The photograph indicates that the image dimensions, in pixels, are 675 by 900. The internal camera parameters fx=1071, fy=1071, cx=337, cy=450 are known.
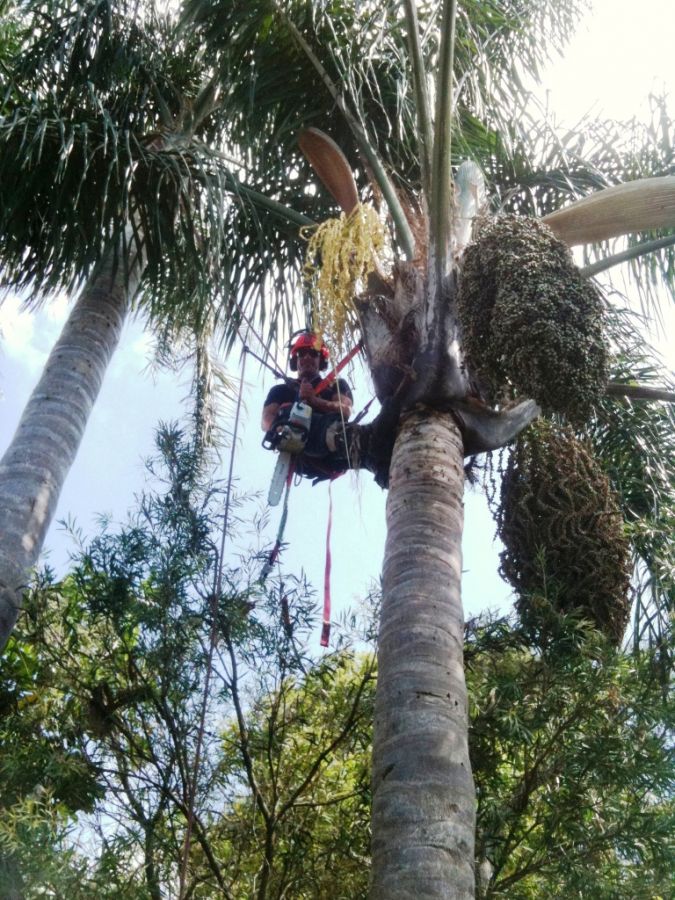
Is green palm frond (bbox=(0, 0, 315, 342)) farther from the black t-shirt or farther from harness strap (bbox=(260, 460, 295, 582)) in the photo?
harness strap (bbox=(260, 460, 295, 582))

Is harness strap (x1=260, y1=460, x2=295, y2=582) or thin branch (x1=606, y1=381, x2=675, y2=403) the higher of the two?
thin branch (x1=606, y1=381, x2=675, y2=403)

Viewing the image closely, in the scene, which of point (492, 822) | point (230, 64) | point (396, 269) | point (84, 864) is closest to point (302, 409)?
point (396, 269)

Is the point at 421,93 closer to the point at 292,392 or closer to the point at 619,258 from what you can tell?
the point at 619,258

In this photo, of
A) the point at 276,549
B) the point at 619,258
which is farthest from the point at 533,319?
the point at 276,549

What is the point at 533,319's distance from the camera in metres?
4.36

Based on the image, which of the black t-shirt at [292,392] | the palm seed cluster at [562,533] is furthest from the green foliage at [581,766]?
the black t-shirt at [292,392]

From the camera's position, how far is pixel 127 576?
515cm

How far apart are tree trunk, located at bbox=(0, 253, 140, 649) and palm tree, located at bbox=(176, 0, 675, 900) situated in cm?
98

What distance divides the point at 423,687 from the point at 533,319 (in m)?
1.54

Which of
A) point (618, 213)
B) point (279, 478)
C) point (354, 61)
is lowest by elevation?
point (279, 478)

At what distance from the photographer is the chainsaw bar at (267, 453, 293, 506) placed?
20.6 ft

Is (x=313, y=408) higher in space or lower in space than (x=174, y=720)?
higher

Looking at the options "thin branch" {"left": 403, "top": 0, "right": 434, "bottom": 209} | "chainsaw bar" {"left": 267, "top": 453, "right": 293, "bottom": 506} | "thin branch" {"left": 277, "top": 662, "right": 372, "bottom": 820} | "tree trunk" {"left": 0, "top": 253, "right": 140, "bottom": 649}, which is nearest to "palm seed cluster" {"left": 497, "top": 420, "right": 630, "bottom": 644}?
"thin branch" {"left": 277, "top": 662, "right": 372, "bottom": 820}

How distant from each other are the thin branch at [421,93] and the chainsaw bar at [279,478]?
1923mm
